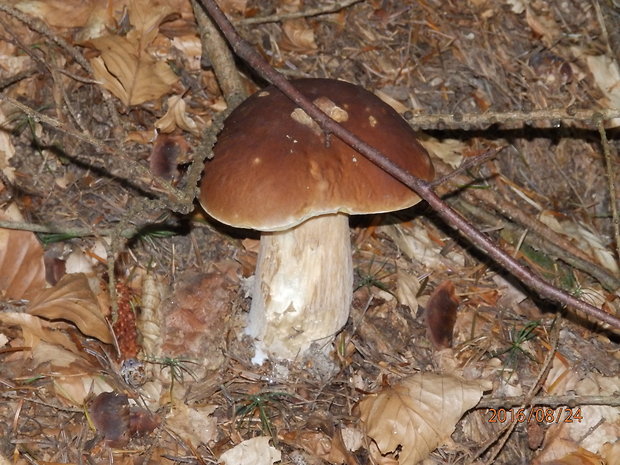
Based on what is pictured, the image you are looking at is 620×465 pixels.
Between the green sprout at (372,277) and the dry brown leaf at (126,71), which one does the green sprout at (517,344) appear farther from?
the dry brown leaf at (126,71)

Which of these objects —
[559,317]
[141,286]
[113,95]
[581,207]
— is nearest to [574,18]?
[581,207]

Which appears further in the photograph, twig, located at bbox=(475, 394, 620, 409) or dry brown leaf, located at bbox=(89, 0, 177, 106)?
dry brown leaf, located at bbox=(89, 0, 177, 106)

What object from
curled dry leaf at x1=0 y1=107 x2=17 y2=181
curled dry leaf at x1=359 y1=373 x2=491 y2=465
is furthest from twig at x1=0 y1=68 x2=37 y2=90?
curled dry leaf at x1=359 y1=373 x2=491 y2=465

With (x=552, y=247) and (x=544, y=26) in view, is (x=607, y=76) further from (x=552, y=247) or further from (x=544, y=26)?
(x=552, y=247)

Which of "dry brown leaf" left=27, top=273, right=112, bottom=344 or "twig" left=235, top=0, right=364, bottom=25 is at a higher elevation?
"twig" left=235, top=0, right=364, bottom=25

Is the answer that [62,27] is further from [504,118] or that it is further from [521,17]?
[521,17]

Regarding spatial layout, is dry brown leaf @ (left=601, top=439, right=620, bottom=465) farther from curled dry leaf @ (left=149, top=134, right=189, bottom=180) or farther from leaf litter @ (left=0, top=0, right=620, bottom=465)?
curled dry leaf @ (left=149, top=134, right=189, bottom=180)
